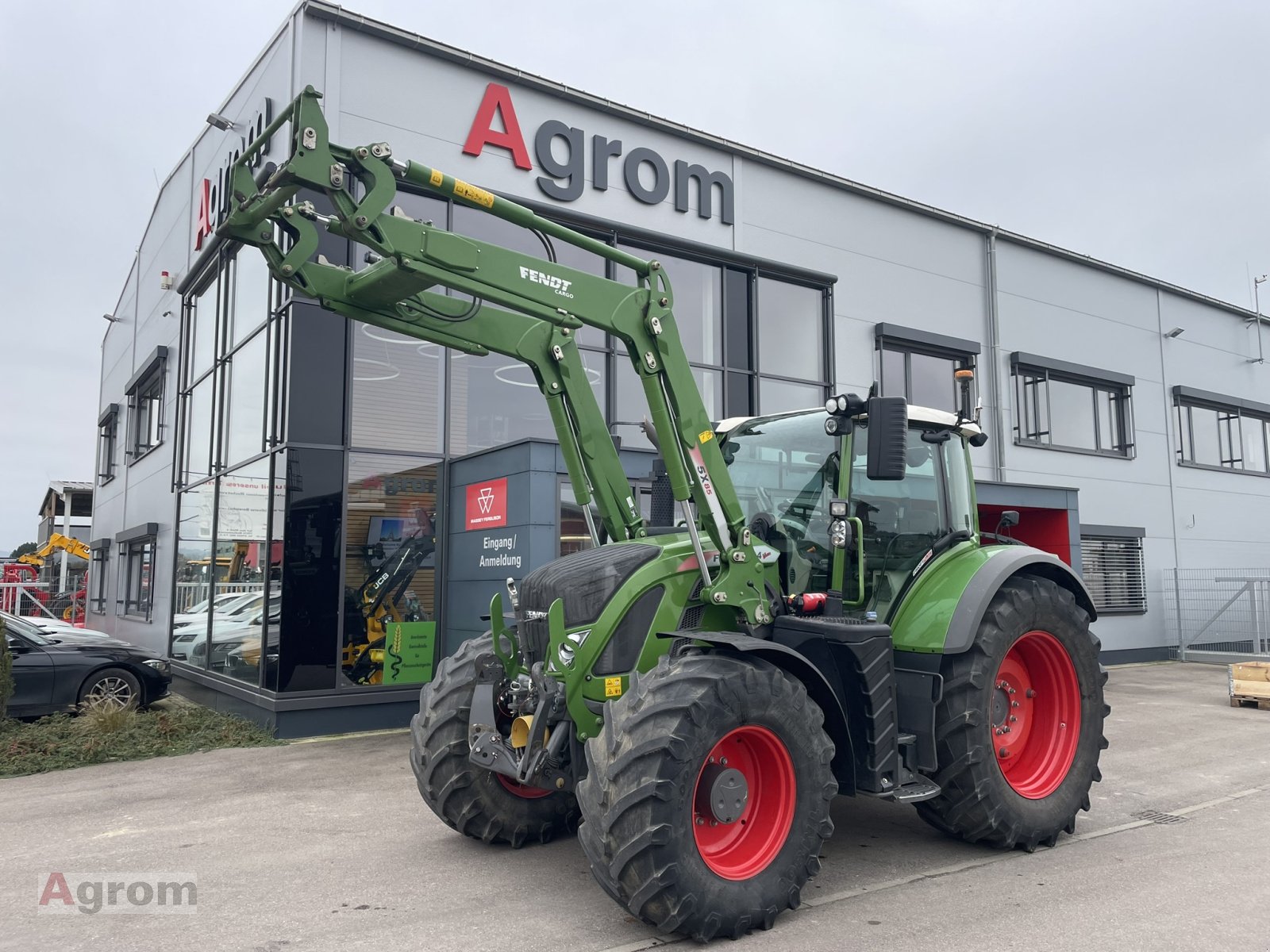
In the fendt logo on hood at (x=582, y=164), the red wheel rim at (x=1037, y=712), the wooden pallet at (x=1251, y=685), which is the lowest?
the wooden pallet at (x=1251, y=685)

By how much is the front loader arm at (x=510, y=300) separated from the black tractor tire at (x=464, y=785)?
4.14 ft

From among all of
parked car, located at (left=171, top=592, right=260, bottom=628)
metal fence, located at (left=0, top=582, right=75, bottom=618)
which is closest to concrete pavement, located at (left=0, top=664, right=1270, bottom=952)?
parked car, located at (left=171, top=592, right=260, bottom=628)

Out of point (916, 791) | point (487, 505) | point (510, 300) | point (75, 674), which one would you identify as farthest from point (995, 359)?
point (75, 674)

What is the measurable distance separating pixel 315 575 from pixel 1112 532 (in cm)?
1357

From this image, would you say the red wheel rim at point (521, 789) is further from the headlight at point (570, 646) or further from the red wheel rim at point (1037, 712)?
the red wheel rim at point (1037, 712)

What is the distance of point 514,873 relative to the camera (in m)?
4.82

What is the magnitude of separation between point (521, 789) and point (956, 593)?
2.62 metres

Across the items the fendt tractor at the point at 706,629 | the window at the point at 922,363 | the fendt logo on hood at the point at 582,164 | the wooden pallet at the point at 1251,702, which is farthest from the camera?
the window at the point at 922,363

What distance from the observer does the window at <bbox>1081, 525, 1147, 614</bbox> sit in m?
16.3

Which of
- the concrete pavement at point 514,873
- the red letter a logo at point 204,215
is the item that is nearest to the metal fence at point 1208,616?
the concrete pavement at point 514,873

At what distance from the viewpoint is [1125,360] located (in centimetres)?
1772

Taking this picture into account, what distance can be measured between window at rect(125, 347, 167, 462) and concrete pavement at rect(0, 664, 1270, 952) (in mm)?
10404

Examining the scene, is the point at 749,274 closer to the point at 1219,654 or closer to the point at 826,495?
the point at 826,495

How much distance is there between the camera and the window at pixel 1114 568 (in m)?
16.3
